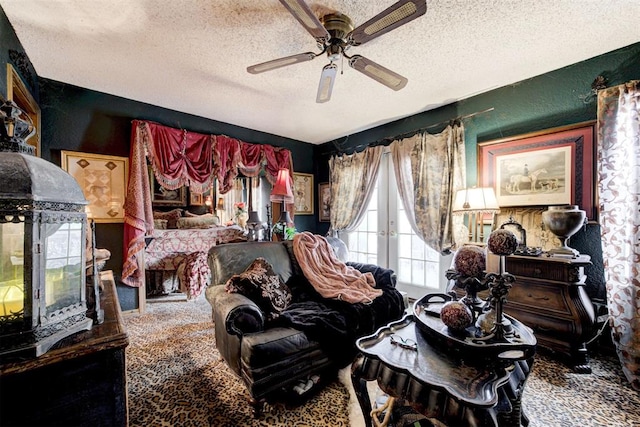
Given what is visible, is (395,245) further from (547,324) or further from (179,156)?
(179,156)

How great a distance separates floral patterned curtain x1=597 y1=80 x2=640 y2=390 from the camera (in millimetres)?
1976

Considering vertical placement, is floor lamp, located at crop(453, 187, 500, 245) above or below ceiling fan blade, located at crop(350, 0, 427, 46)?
below

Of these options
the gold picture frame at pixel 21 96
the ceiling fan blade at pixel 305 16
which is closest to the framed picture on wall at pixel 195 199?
the gold picture frame at pixel 21 96

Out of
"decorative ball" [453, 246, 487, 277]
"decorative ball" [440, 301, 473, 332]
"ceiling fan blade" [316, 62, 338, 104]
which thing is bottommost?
A: "decorative ball" [440, 301, 473, 332]

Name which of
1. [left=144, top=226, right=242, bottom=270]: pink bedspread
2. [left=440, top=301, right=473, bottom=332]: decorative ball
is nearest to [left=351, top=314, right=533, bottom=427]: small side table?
[left=440, top=301, right=473, bottom=332]: decorative ball


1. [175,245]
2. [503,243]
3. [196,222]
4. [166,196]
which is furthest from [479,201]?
[166,196]

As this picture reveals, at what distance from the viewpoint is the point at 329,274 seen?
2.57 m

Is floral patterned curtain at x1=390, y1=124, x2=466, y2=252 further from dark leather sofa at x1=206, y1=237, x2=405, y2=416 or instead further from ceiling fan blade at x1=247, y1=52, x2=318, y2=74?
ceiling fan blade at x1=247, y1=52, x2=318, y2=74

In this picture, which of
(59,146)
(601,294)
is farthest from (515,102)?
(59,146)

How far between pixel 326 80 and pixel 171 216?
4.71m

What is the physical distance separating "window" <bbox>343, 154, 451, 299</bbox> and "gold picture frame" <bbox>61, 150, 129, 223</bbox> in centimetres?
337

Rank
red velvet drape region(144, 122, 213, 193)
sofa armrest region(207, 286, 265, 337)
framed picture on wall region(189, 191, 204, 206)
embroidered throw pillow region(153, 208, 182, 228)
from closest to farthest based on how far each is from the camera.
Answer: sofa armrest region(207, 286, 265, 337) → red velvet drape region(144, 122, 213, 193) → embroidered throw pillow region(153, 208, 182, 228) → framed picture on wall region(189, 191, 204, 206)

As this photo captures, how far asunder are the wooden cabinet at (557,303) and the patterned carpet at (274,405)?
0.19 meters

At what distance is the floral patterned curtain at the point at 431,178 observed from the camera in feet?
10.8
